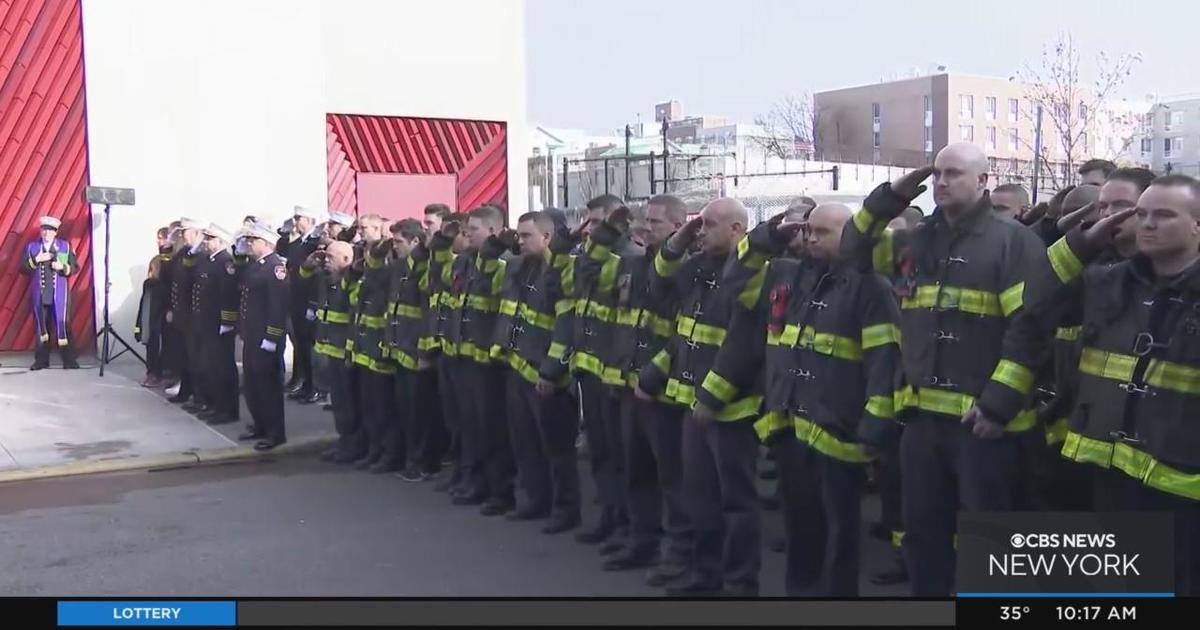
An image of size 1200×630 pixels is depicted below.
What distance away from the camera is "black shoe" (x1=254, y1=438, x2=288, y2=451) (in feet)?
33.5

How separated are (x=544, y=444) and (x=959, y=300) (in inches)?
137

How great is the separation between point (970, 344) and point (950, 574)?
978mm

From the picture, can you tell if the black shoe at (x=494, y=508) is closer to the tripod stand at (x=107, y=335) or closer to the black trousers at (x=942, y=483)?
the black trousers at (x=942, y=483)

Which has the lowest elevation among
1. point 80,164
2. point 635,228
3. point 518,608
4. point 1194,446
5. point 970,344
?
point 518,608

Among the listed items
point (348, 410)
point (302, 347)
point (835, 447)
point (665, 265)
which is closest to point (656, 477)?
point (665, 265)

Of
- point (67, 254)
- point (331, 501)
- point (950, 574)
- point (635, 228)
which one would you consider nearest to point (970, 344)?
point (950, 574)

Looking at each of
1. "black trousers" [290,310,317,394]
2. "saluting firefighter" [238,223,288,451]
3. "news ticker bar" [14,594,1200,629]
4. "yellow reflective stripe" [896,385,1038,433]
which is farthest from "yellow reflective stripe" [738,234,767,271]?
"black trousers" [290,310,317,394]

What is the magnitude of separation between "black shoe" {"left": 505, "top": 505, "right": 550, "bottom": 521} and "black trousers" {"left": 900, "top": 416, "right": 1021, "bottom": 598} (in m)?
3.35

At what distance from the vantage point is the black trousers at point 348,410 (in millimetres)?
9773

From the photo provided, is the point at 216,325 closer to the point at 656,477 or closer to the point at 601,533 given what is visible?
the point at 601,533

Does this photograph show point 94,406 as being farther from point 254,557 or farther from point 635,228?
point 635,228

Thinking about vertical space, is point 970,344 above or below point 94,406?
above

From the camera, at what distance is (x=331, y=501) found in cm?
836

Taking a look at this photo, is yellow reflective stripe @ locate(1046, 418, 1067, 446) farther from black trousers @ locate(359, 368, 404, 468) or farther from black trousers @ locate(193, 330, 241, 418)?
black trousers @ locate(193, 330, 241, 418)
